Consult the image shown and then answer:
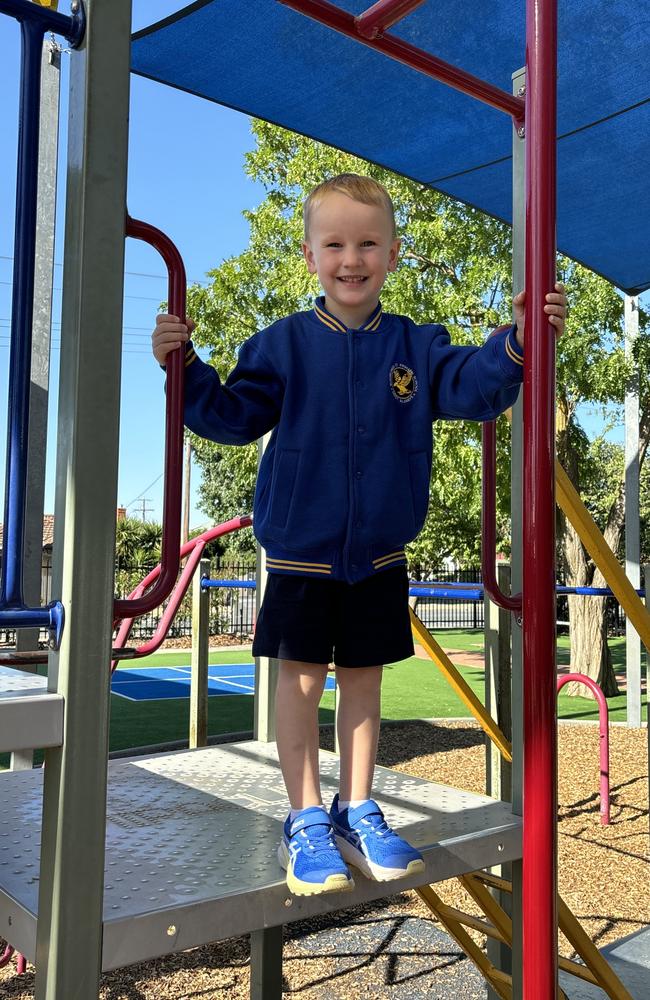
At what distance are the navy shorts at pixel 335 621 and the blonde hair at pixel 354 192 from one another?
651mm

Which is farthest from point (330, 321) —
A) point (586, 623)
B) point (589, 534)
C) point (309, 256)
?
point (586, 623)

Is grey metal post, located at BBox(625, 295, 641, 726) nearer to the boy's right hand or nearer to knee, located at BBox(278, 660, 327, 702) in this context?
knee, located at BBox(278, 660, 327, 702)

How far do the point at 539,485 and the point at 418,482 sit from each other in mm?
330

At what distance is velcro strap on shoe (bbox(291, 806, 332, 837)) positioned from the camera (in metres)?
1.43

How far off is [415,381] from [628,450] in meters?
5.64

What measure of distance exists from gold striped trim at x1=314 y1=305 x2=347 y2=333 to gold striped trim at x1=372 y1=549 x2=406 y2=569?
1.39 feet

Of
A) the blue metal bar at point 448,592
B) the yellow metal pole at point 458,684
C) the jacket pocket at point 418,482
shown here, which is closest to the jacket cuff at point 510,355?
the jacket pocket at point 418,482

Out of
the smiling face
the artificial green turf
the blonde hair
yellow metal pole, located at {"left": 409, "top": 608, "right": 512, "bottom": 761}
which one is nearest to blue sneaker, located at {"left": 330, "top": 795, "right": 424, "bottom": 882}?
the smiling face

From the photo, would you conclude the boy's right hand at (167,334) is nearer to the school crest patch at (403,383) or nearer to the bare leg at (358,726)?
the school crest patch at (403,383)

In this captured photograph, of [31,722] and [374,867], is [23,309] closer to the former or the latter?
[31,722]

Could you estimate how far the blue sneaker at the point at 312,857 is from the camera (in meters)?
1.31

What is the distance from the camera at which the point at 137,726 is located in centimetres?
823

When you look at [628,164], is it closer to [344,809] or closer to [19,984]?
[344,809]

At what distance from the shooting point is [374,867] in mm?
1394
